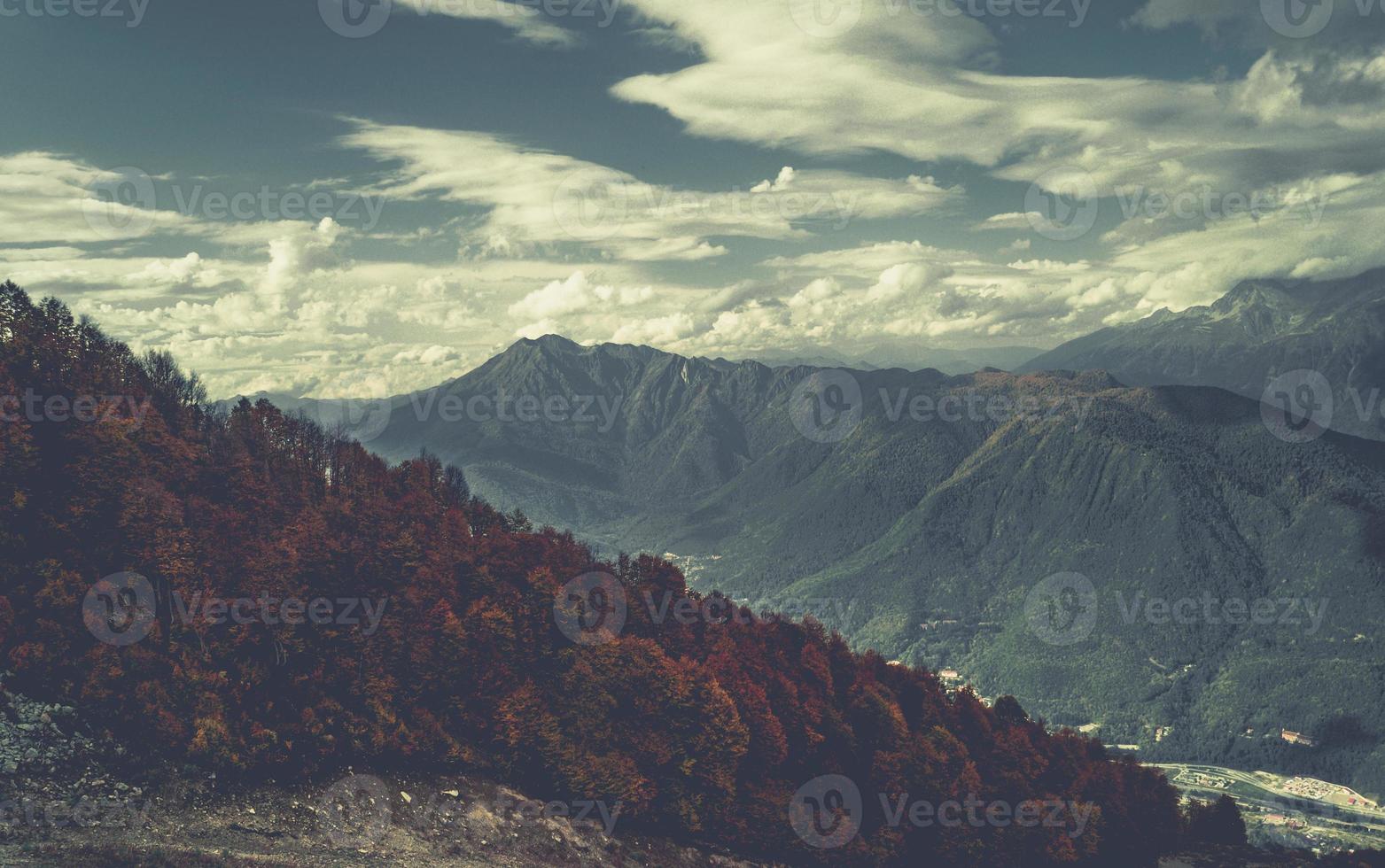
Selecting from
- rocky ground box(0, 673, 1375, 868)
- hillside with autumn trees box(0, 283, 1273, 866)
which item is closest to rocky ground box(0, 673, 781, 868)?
rocky ground box(0, 673, 1375, 868)

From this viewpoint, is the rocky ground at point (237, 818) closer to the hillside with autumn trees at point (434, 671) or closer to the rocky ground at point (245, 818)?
the rocky ground at point (245, 818)

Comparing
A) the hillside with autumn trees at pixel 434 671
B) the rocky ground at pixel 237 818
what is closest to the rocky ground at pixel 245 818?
the rocky ground at pixel 237 818

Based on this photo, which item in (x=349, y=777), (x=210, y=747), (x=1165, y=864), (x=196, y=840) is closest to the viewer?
(x=196, y=840)

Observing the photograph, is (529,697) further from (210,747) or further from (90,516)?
(90,516)

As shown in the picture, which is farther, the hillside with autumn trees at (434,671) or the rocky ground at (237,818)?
the hillside with autumn trees at (434,671)

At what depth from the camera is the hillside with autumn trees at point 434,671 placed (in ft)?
263

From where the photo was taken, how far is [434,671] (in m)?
97.5

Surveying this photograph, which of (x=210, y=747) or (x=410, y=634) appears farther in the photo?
(x=410, y=634)

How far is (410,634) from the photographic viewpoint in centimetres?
9806

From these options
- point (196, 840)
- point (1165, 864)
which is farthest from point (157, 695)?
point (1165, 864)

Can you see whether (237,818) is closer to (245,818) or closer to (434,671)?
(245,818)

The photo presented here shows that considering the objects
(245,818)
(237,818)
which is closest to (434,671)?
(245,818)

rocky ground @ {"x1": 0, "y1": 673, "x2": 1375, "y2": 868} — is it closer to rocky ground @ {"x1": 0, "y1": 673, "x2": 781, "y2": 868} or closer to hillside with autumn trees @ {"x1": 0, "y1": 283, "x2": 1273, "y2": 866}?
rocky ground @ {"x1": 0, "y1": 673, "x2": 781, "y2": 868}

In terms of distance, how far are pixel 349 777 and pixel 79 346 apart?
9786cm
